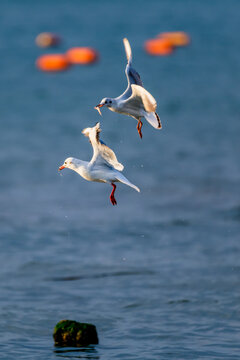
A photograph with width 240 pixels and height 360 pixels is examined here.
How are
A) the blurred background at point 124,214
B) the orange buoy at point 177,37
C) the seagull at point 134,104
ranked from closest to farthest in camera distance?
the seagull at point 134,104 < the blurred background at point 124,214 < the orange buoy at point 177,37

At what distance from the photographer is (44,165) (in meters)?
47.8

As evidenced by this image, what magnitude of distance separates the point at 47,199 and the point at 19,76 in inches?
1372

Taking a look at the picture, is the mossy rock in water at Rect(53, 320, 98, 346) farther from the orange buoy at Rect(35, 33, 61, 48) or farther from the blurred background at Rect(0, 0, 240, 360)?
the orange buoy at Rect(35, 33, 61, 48)

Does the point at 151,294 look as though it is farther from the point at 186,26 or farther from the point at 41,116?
the point at 186,26

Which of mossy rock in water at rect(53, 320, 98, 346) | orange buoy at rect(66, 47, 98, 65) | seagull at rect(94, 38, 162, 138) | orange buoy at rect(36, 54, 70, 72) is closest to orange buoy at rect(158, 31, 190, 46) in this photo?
orange buoy at rect(66, 47, 98, 65)

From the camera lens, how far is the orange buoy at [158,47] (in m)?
78.9

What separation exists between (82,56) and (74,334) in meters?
57.0

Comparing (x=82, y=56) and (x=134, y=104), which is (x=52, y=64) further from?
(x=134, y=104)

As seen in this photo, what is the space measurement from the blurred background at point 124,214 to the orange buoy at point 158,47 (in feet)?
3.03

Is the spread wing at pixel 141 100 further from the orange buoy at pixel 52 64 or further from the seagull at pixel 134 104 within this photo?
the orange buoy at pixel 52 64

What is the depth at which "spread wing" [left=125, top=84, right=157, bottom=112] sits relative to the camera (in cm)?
1240

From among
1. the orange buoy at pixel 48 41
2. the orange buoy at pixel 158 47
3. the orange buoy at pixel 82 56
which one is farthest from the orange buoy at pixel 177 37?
the orange buoy at pixel 48 41

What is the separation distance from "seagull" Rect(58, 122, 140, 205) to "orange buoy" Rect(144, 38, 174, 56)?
6652cm

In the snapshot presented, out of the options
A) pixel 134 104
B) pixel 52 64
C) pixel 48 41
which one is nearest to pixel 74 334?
pixel 134 104
